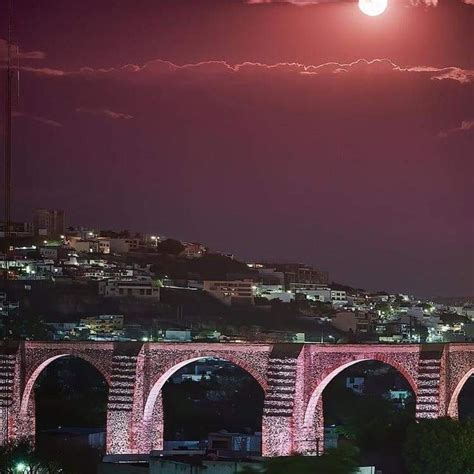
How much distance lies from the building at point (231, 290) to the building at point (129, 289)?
164 inches

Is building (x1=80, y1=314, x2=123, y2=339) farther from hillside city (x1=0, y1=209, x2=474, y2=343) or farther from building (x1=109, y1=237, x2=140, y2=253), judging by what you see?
building (x1=109, y1=237, x2=140, y2=253)

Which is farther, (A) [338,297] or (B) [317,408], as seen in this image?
(A) [338,297]

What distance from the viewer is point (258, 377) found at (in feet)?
167

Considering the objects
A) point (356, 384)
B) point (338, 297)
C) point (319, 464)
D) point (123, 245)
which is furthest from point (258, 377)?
point (123, 245)

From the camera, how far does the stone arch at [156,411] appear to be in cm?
5097

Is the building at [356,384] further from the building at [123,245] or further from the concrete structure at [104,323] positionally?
the building at [123,245]

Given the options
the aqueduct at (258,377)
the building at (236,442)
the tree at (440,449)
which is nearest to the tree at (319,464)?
the tree at (440,449)

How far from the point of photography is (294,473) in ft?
80.0

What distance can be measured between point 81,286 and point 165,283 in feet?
21.8

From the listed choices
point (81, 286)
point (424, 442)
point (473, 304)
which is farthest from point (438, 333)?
point (424, 442)

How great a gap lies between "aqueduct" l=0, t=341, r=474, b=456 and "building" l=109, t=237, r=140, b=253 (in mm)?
49094

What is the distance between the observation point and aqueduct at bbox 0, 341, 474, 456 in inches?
1913

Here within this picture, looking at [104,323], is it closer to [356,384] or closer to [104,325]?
[104,325]

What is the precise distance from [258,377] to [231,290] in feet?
150
